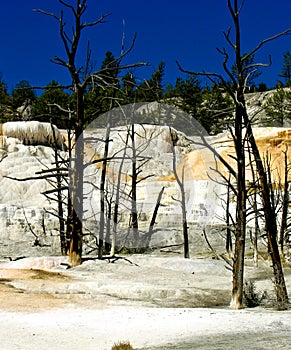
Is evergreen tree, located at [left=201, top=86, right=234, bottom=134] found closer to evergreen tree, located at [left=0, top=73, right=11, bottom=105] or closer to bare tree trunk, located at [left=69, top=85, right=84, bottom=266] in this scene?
bare tree trunk, located at [left=69, top=85, right=84, bottom=266]

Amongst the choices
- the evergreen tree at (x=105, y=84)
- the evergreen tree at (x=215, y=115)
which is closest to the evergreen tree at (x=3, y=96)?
the evergreen tree at (x=105, y=84)

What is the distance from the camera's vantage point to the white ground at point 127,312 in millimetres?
6453

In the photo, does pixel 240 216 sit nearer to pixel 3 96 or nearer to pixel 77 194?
pixel 77 194

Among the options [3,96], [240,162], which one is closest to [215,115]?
[240,162]

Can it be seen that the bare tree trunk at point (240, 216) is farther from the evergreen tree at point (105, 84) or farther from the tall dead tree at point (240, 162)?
the evergreen tree at point (105, 84)

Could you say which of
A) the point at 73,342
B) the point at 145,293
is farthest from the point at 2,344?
the point at 145,293

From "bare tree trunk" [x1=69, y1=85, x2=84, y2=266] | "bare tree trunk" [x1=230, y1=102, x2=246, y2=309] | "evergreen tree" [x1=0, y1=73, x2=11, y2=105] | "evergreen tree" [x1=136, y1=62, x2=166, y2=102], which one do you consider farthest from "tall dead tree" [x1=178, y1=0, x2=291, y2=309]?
"evergreen tree" [x1=0, y1=73, x2=11, y2=105]

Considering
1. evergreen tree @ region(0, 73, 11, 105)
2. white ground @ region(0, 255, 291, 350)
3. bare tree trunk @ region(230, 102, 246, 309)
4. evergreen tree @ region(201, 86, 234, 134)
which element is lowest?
white ground @ region(0, 255, 291, 350)

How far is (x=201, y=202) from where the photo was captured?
2598cm

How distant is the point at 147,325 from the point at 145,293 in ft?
8.87

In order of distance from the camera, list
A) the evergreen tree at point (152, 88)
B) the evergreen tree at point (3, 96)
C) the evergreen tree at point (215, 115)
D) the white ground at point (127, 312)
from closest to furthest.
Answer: the white ground at point (127, 312) → the evergreen tree at point (215, 115) → the evergreen tree at point (152, 88) → the evergreen tree at point (3, 96)

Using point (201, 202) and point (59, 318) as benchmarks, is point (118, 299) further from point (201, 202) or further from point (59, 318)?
point (201, 202)

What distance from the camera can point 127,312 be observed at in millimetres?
8180

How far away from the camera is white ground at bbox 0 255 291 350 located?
21.2ft
